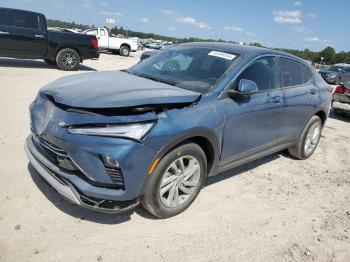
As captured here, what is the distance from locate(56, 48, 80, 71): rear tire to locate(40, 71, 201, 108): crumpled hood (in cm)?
965

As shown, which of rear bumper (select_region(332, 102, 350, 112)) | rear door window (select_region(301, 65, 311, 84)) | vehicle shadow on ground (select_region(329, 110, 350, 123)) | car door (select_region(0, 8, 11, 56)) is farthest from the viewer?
car door (select_region(0, 8, 11, 56))

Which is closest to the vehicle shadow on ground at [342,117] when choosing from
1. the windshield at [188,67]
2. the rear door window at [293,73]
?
the rear door window at [293,73]

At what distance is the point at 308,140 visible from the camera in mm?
6047

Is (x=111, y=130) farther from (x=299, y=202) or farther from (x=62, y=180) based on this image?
(x=299, y=202)

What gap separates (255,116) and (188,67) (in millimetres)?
1026

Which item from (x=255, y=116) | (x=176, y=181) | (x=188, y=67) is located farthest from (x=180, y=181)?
(x=188, y=67)

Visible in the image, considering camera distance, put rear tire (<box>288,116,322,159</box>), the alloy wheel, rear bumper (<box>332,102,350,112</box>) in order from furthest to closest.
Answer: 1. rear bumper (<box>332,102,350,112</box>)
2. rear tire (<box>288,116,322,159</box>)
3. the alloy wheel

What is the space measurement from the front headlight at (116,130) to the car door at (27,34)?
413 inches

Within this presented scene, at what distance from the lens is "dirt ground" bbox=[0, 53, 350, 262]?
3.06 metres

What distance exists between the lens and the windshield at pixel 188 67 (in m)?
3.99

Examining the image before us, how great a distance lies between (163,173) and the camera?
3.25 metres

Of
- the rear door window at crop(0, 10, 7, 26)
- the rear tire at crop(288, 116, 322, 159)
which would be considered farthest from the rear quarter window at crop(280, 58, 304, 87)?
the rear door window at crop(0, 10, 7, 26)

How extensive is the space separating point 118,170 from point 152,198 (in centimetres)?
55

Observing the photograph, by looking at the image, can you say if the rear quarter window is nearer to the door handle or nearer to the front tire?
the door handle
